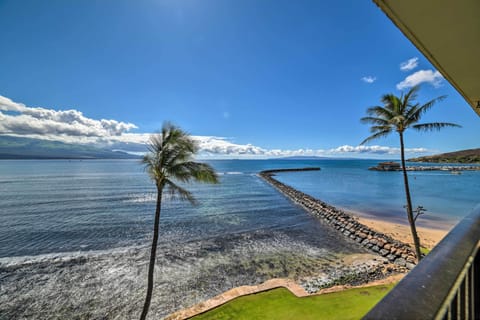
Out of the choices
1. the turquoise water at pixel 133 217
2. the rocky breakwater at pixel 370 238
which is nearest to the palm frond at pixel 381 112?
the rocky breakwater at pixel 370 238

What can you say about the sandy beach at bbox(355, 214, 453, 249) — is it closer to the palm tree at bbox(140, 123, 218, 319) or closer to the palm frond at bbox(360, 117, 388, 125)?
the palm frond at bbox(360, 117, 388, 125)

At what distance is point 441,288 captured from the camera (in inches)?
28.0

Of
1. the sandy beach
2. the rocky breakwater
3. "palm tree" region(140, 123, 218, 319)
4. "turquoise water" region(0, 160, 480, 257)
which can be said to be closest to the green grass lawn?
"palm tree" region(140, 123, 218, 319)

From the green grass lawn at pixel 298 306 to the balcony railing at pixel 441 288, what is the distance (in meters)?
7.42

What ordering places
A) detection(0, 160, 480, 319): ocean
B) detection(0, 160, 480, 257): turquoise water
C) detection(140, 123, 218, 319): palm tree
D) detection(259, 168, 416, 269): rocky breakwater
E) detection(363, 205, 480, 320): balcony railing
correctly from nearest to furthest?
detection(363, 205, 480, 320): balcony railing
detection(140, 123, 218, 319): palm tree
detection(0, 160, 480, 319): ocean
detection(259, 168, 416, 269): rocky breakwater
detection(0, 160, 480, 257): turquoise water

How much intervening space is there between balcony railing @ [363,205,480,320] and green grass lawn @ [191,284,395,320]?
7416 millimetres

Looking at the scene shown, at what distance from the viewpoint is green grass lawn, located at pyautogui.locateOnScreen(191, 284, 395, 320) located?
6.91 meters

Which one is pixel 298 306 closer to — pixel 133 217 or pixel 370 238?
pixel 370 238

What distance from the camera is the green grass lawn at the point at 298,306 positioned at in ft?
22.7

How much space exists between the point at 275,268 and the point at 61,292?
10413 millimetres

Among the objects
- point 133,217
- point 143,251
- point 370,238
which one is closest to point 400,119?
point 370,238

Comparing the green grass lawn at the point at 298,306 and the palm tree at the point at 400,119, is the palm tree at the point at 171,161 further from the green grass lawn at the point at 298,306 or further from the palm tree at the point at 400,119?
the palm tree at the point at 400,119

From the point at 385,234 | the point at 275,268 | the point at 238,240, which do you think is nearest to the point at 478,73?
the point at 275,268

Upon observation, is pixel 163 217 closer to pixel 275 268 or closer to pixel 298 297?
pixel 275 268
